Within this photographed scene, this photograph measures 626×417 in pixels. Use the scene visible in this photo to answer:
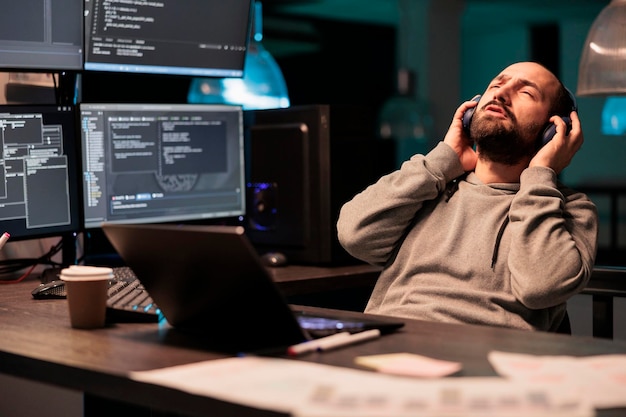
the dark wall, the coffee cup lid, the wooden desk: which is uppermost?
the dark wall

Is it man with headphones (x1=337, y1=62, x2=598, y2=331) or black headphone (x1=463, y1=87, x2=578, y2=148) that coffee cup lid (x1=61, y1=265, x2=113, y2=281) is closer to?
man with headphones (x1=337, y1=62, x2=598, y2=331)

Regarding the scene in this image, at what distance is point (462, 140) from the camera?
2.28m

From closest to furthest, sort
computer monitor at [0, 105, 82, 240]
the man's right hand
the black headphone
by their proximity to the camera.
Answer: the black headphone
the man's right hand
computer monitor at [0, 105, 82, 240]

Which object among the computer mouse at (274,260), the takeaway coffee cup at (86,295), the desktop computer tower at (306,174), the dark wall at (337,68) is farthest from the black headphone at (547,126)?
the dark wall at (337,68)

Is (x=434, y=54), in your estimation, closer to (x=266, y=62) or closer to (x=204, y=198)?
Answer: (x=266, y=62)

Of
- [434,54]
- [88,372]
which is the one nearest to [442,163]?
[88,372]

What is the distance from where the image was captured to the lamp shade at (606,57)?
260 cm

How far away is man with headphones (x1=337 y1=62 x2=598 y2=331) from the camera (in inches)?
73.9

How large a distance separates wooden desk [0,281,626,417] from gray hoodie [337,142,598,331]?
371 millimetres

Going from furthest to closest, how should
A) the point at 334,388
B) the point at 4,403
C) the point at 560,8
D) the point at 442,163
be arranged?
the point at 560,8, the point at 4,403, the point at 442,163, the point at 334,388

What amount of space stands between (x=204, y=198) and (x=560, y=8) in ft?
24.5

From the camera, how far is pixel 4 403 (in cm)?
240

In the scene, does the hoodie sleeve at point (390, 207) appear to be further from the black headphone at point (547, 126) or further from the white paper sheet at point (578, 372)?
the white paper sheet at point (578, 372)

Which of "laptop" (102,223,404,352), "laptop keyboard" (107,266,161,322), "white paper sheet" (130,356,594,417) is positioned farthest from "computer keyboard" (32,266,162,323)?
"white paper sheet" (130,356,594,417)
